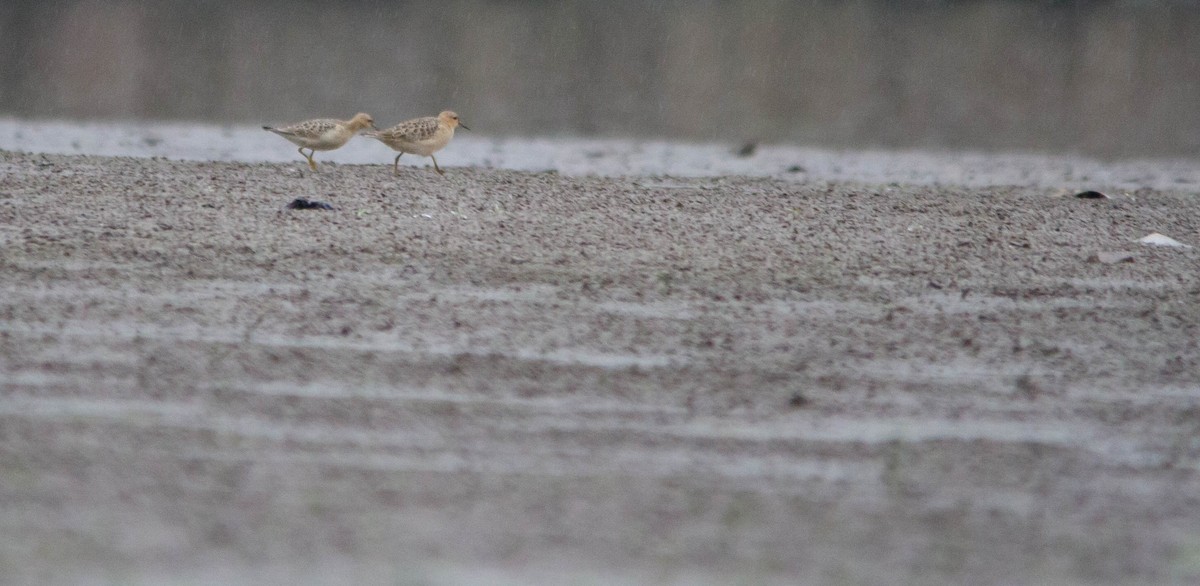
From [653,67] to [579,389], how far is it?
661 inches

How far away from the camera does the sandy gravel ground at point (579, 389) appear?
4613mm

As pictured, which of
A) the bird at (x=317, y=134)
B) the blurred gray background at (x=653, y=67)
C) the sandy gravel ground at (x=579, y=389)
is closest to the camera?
the sandy gravel ground at (x=579, y=389)

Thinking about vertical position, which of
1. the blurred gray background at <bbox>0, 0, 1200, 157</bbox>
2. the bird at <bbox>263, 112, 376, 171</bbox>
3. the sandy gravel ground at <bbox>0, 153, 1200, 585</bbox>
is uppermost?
the blurred gray background at <bbox>0, 0, 1200, 157</bbox>

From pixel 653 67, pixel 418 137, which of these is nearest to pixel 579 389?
pixel 418 137

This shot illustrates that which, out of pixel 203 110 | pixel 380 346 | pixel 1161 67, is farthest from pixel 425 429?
pixel 1161 67

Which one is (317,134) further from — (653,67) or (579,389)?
(653,67)

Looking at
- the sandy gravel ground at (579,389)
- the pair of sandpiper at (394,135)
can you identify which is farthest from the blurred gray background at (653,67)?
the sandy gravel ground at (579,389)

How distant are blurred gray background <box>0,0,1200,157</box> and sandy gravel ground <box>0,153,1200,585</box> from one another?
6.97 metres

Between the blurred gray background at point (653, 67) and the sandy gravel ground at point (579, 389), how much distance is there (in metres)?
6.97

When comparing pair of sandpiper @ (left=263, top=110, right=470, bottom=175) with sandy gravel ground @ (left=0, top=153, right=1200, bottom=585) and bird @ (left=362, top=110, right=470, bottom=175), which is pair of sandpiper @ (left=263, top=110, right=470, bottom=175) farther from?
sandy gravel ground @ (left=0, top=153, right=1200, bottom=585)

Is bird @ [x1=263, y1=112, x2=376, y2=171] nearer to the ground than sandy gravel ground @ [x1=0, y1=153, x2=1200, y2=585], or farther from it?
farther from it

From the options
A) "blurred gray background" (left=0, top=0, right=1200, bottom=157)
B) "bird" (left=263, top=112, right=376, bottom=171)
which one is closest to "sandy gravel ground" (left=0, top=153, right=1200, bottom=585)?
"bird" (left=263, top=112, right=376, bottom=171)

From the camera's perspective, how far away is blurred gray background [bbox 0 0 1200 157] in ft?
57.2

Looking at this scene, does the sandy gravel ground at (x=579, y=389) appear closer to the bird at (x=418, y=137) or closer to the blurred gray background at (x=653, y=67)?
the bird at (x=418, y=137)
